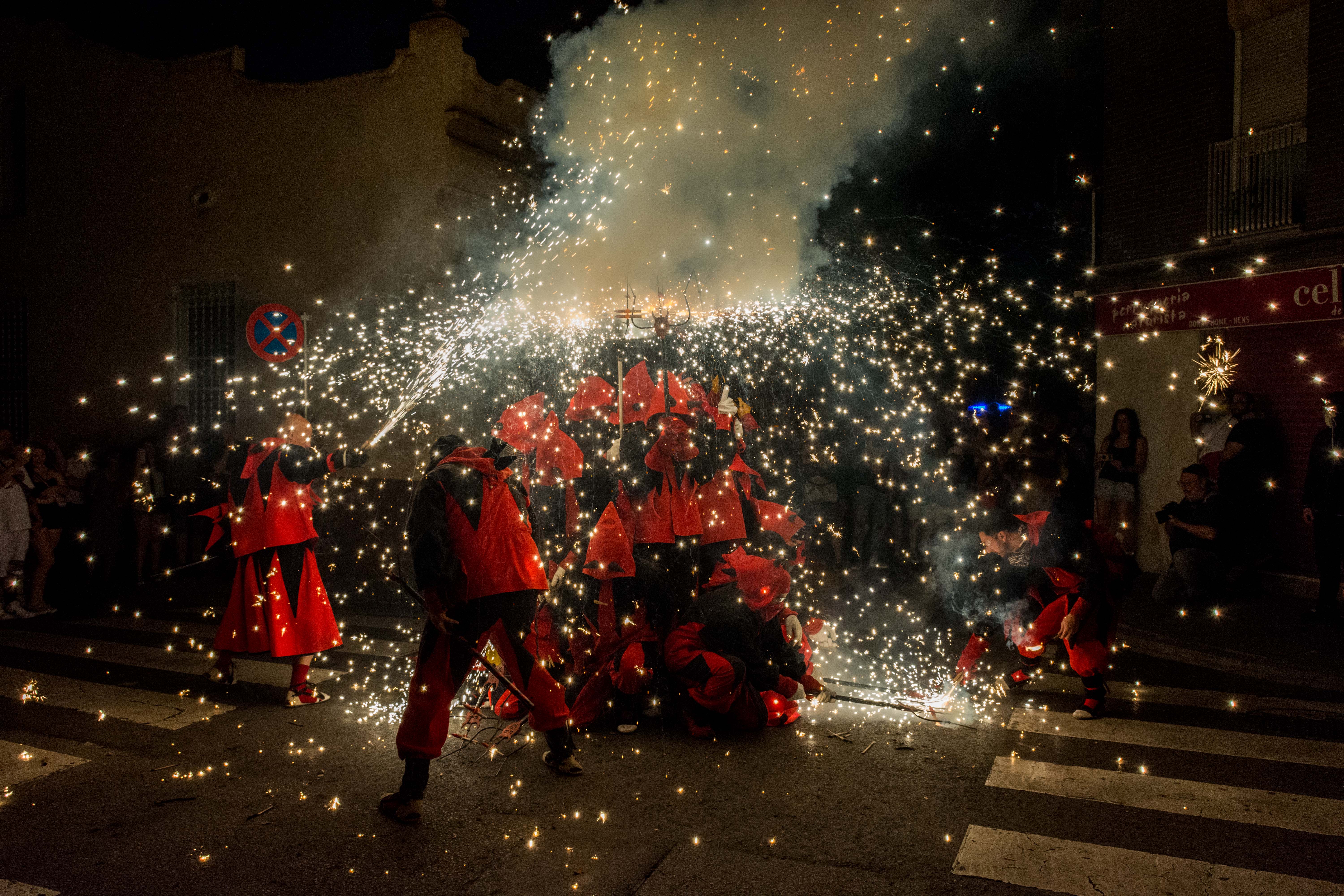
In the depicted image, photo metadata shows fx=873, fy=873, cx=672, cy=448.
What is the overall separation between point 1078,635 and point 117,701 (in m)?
5.84

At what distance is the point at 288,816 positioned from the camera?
147 inches

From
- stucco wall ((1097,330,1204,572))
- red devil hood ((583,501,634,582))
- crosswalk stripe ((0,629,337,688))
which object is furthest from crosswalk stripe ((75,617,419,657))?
stucco wall ((1097,330,1204,572))

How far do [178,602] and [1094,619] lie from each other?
8399 millimetres

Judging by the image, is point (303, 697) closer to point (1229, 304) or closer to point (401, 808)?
point (401, 808)

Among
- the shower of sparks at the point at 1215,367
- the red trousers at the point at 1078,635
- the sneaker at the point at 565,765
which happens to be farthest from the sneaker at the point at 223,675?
the shower of sparks at the point at 1215,367

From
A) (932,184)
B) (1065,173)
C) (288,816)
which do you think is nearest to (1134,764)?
(288,816)

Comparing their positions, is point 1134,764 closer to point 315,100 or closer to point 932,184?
point 315,100

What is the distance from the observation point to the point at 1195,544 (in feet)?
26.6

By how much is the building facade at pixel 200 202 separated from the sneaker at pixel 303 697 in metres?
6.41

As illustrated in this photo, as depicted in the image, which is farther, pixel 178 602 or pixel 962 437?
pixel 962 437

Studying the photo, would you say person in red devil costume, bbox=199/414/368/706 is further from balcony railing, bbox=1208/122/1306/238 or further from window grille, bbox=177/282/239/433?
balcony railing, bbox=1208/122/1306/238

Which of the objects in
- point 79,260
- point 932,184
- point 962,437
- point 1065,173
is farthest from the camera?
point 932,184

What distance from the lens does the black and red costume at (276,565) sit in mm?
5516

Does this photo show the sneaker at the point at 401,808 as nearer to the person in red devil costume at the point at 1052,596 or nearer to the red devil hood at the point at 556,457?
the red devil hood at the point at 556,457
